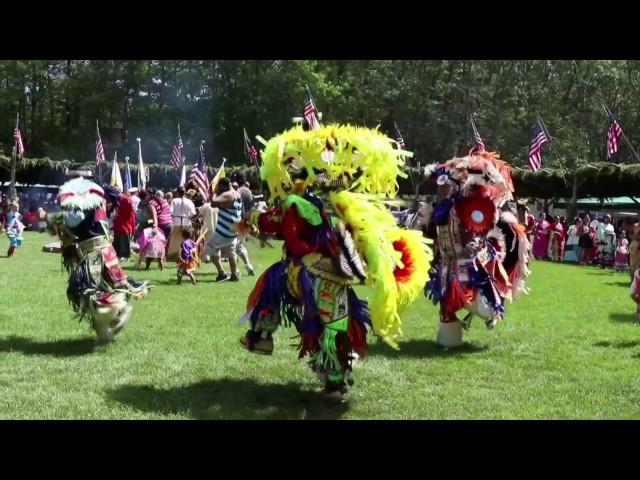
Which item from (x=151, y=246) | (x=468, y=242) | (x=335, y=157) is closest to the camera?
(x=335, y=157)

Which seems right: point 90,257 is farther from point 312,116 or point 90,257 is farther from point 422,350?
point 422,350

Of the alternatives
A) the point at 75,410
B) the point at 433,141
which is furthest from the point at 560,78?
the point at 75,410

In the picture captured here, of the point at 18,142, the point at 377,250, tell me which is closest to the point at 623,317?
the point at 377,250

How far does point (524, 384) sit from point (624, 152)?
40.7 meters

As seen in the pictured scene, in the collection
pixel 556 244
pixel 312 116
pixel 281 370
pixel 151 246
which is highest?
pixel 312 116

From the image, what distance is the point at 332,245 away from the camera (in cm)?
525

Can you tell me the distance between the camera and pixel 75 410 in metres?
5.16

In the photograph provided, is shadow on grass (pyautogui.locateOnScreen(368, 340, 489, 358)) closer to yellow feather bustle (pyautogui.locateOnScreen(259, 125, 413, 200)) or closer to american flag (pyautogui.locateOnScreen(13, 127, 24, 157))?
yellow feather bustle (pyautogui.locateOnScreen(259, 125, 413, 200))

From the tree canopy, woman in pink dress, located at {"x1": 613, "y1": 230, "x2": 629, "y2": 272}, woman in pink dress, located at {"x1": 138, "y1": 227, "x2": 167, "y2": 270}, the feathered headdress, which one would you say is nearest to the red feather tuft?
the feathered headdress

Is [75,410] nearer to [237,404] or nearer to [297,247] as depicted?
[237,404]

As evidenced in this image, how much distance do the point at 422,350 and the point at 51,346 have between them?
371 cm

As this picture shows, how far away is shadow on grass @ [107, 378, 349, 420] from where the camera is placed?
17.4 ft

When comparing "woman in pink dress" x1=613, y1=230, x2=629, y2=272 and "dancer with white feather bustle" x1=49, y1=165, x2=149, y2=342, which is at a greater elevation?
"dancer with white feather bustle" x1=49, y1=165, x2=149, y2=342

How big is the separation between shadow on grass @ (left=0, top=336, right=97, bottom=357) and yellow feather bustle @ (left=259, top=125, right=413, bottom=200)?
2.79 meters
